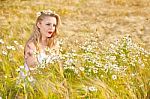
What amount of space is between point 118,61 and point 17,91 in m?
1.62

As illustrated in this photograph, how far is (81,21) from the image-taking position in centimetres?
1205

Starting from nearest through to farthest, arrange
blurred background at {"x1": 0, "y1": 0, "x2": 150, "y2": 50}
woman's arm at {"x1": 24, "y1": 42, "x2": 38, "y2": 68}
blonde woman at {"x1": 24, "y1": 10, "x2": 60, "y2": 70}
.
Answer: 1. woman's arm at {"x1": 24, "y1": 42, "x2": 38, "y2": 68}
2. blonde woman at {"x1": 24, "y1": 10, "x2": 60, "y2": 70}
3. blurred background at {"x1": 0, "y1": 0, "x2": 150, "y2": 50}

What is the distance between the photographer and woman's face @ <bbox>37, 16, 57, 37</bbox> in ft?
18.2

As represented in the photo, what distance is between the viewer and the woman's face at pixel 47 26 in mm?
5539

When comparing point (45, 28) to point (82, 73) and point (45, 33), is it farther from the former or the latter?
point (82, 73)

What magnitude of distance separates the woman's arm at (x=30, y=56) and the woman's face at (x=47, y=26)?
22cm

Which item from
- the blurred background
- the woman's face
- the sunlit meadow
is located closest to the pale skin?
the woman's face

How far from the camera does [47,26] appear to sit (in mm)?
5555

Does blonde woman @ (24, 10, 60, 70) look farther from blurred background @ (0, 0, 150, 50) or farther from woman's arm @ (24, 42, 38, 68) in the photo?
blurred background @ (0, 0, 150, 50)

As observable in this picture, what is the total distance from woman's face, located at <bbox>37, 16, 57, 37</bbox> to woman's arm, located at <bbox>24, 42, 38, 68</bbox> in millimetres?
225

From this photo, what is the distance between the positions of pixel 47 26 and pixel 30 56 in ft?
1.50

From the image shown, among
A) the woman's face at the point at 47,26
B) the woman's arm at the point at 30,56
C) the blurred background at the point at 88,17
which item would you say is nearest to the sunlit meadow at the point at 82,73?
the woman's arm at the point at 30,56

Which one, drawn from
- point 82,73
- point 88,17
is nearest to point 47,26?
point 82,73

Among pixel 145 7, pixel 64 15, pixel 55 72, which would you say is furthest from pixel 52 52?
pixel 145 7
